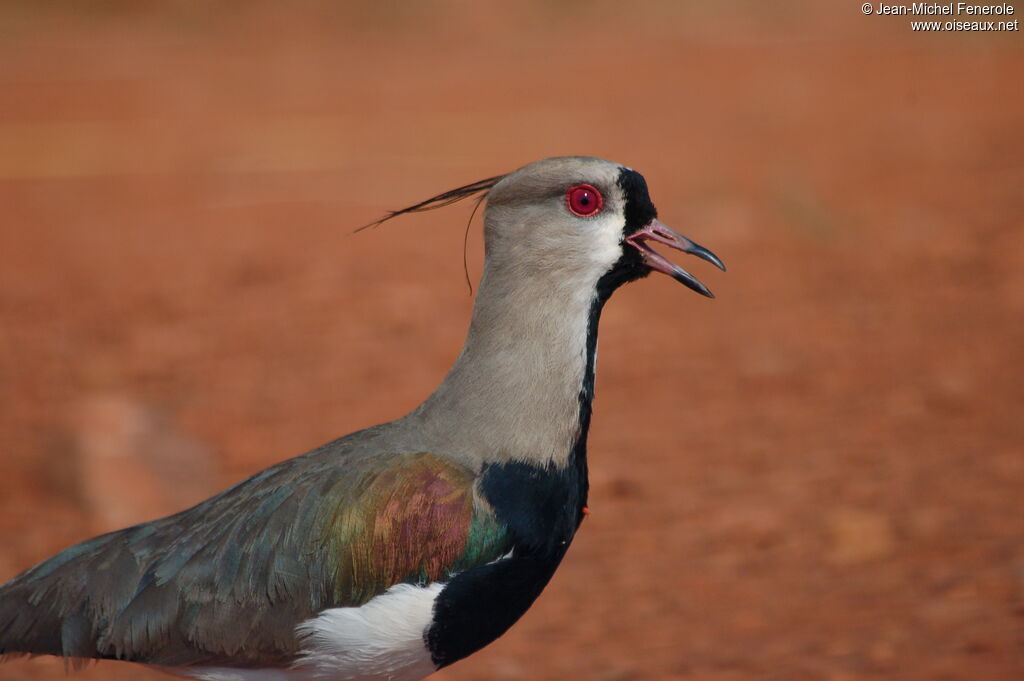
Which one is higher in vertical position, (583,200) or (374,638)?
(583,200)

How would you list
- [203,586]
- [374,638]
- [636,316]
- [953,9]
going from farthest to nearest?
[953,9] < [636,316] < [203,586] < [374,638]

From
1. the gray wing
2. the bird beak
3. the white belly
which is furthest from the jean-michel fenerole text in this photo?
the white belly

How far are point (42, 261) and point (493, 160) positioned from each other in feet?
13.9

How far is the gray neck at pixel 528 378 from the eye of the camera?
12.8ft

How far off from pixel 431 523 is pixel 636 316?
5.96m

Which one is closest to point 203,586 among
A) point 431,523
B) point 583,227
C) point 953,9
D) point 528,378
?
point 431,523

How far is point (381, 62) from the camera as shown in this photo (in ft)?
63.3

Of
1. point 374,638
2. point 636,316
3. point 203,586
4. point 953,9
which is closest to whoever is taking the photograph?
point 374,638

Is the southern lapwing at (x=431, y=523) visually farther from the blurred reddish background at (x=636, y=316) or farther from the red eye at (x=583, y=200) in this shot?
the blurred reddish background at (x=636, y=316)

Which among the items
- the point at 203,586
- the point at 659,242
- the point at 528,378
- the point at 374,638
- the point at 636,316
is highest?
the point at 636,316

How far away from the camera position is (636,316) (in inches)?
378

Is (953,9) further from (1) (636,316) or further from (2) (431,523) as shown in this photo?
(2) (431,523)

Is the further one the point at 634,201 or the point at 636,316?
the point at 636,316

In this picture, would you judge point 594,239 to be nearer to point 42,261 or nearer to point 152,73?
point 42,261
